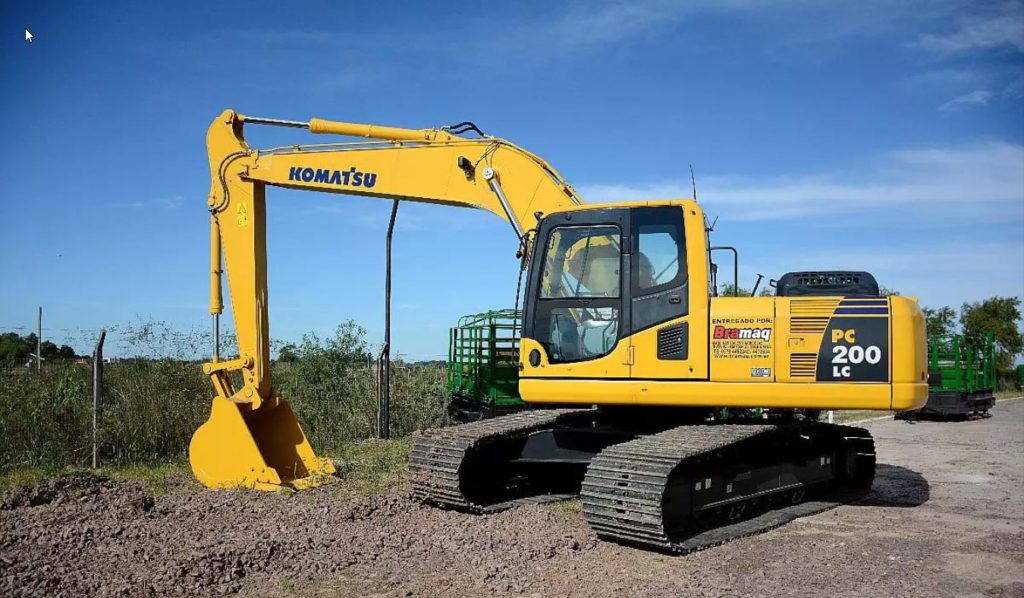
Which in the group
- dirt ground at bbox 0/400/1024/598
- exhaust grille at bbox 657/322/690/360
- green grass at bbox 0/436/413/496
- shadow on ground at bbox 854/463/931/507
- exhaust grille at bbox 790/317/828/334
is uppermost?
exhaust grille at bbox 790/317/828/334

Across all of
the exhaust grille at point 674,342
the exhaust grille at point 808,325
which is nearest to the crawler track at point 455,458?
the exhaust grille at point 674,342

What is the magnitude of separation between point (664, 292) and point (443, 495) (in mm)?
2609

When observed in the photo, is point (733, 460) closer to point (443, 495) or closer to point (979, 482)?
point (443, 495)

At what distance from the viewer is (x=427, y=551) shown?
6.78m

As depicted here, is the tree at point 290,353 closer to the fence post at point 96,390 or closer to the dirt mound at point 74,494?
the fence post at point 96,390

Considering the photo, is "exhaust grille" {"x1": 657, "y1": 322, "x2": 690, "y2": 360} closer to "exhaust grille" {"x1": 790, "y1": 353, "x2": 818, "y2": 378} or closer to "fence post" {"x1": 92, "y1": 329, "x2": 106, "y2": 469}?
"exhaust grille" {"x1": 790, "y1": 353, "x2": 818, "y2": 378}

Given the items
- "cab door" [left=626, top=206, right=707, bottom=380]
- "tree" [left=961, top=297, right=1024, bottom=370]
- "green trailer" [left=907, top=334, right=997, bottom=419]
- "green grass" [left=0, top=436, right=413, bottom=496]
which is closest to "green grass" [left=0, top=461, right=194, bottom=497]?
"green grass" [left=0, top=436, right=413, bottom=496]

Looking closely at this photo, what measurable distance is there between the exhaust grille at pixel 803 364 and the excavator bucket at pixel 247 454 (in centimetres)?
473

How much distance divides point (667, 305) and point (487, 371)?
718 cm

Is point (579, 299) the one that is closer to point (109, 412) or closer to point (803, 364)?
point (803, 364)

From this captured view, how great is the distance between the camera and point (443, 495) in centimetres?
814

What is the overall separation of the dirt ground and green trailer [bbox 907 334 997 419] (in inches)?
474

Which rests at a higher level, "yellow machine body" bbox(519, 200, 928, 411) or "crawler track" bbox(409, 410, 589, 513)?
"yellow machine body" bbox(519, 200, 928, 411)

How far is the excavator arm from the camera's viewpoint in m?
8.96
